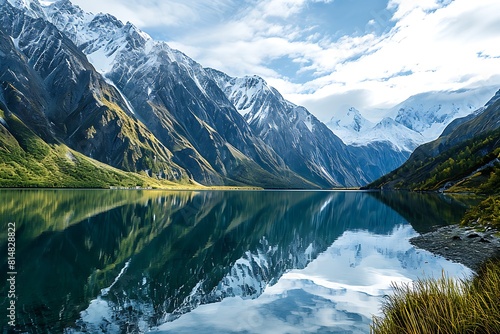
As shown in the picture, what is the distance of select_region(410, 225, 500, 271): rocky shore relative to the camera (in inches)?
1415

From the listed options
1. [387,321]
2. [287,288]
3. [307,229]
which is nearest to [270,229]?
[307,229]

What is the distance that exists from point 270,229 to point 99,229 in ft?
102

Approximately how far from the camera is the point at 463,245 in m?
43.4

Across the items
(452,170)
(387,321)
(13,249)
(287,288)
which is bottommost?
(287,288)

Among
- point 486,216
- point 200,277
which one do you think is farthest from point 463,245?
point 200,277

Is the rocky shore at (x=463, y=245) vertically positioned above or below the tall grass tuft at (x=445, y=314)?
below

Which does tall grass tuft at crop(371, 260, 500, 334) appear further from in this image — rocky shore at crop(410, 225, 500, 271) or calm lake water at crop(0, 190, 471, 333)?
rocky shore at crop(410, 225, 500, 271)

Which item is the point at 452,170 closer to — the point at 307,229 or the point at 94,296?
the point at 307,229

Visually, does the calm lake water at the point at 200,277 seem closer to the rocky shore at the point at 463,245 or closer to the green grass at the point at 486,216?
the rocky shore at the point at 463,245

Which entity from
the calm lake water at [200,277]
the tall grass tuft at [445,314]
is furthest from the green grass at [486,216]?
the tall grass tuft at [445,314]

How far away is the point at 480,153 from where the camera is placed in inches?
7441

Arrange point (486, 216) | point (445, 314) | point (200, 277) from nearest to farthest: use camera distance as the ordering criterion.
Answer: point (445, 314) < point (200, 277) < point (486, 216)

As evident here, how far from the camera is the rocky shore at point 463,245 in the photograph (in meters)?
35.9

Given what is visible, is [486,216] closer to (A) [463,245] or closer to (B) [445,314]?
(A) [463,245]
